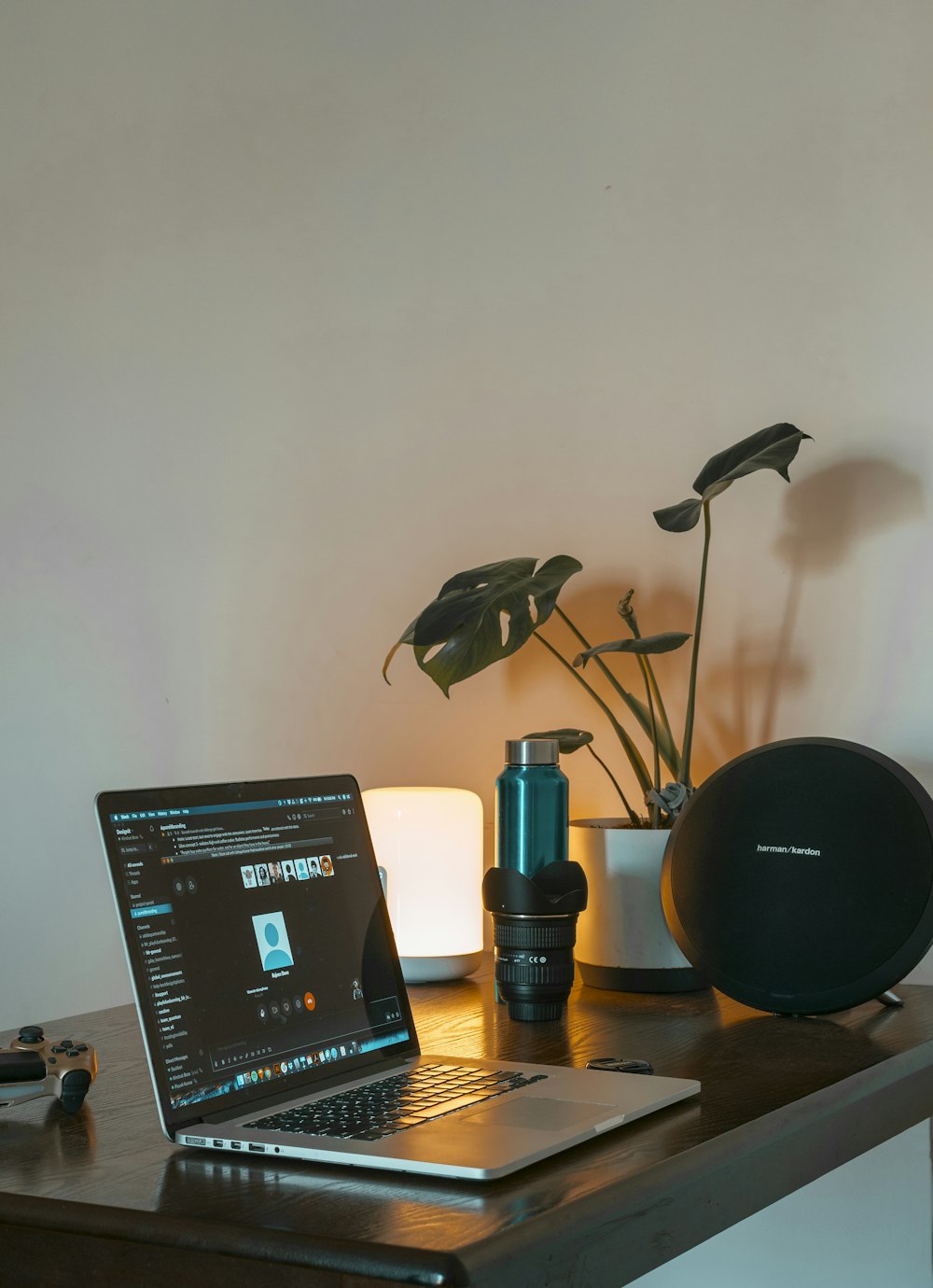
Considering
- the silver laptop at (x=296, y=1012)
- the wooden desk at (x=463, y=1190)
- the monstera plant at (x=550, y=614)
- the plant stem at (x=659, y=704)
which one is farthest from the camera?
the plant stem at (x=659, y=704)

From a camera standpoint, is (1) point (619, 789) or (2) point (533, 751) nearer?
(2) point (533, 751)

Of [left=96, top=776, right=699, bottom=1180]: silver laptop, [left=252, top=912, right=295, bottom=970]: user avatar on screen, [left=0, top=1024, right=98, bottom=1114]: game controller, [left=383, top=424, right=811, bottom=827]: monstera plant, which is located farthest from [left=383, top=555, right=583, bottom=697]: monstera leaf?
[left=0, top=1024, right=98, bottom=1114]: game controller

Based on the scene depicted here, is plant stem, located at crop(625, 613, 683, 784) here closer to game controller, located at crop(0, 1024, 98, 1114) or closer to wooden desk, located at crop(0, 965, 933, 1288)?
wooden desk, located at crop(0, 965, 933, 1288)

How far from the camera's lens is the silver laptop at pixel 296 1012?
2.32ft

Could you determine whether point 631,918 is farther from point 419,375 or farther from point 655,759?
point 419,375

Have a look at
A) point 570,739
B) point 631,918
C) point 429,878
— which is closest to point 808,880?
point 631,918

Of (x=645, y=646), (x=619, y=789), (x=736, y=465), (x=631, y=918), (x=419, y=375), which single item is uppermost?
(x=419, y=375)

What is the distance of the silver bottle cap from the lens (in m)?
1.17

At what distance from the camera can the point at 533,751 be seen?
1.17 meters

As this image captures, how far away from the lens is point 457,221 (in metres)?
1.55

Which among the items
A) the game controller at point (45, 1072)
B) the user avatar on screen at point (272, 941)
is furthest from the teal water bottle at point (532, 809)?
the game controller at point (45, 1072)

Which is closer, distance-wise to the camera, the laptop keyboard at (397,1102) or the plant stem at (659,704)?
the laptop keyboard at (397,1102)

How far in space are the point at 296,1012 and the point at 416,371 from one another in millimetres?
930

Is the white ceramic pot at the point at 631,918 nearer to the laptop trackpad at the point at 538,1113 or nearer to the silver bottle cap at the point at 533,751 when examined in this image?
the silver bottle cap at the point at 533,751
